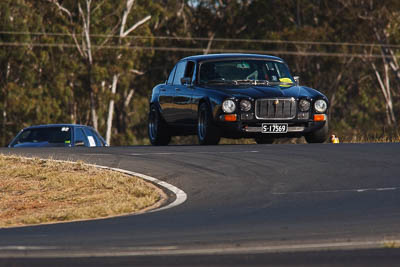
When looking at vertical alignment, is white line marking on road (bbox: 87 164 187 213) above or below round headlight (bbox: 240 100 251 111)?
below

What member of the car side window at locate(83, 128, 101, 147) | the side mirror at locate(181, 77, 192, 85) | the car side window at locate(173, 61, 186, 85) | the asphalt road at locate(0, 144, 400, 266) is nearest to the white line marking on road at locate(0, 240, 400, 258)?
the asphalt road at locate(0, 144, 400, 266)

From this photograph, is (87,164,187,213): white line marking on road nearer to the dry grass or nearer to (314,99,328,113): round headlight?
the dry grass

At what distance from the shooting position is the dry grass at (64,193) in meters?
10.9

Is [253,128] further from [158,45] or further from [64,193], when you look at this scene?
[158,45]

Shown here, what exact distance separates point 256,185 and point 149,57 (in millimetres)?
45370

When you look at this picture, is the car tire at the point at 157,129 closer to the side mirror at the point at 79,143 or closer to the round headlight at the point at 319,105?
the side mirror at the point at 79,143

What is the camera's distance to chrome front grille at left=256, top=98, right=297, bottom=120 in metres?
16.8

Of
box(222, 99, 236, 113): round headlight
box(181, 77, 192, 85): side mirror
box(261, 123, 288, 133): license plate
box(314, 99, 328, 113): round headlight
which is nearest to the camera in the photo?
box(222, 99, 236, 113): round headlight

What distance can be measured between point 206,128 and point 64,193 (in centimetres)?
456

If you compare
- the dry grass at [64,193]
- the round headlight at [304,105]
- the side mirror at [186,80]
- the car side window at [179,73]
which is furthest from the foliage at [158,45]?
the dry grass at [64,193]

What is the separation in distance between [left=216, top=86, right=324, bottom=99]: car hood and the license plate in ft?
1.67

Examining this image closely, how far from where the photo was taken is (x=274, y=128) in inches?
667

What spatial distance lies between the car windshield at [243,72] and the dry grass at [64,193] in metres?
3.85

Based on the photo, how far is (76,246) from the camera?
7691 millimetres
